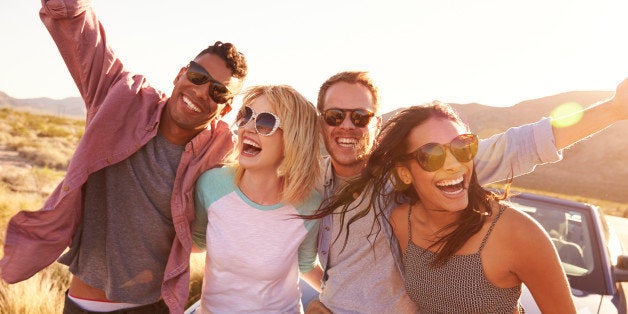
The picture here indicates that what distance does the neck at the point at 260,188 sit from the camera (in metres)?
2.26

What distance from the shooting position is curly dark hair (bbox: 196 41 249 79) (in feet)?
8.10

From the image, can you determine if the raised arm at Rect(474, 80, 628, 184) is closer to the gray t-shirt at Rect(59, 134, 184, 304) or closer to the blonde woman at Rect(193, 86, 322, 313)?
the blonde woman at Rect(193, 86, 322, 313)

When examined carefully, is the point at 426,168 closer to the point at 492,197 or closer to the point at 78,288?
the point at 492,197

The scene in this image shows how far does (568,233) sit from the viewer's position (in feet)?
12.6

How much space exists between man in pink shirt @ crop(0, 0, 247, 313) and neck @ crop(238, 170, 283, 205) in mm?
261

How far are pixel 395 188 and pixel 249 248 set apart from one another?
0.83 meters

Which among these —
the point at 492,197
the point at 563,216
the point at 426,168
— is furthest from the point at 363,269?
the point at 563,216

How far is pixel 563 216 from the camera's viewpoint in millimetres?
3912

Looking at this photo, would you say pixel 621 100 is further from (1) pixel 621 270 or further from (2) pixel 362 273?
(1) pixel 621 270

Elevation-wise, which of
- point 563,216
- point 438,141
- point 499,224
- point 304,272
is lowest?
point 563,216

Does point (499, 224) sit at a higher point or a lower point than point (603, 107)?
lower

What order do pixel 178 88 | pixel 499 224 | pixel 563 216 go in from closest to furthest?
pixel 499 224 → pixel 178 88 → pixel 563 216

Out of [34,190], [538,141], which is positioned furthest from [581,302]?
[34,190]

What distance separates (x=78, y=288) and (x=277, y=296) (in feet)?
3.29
